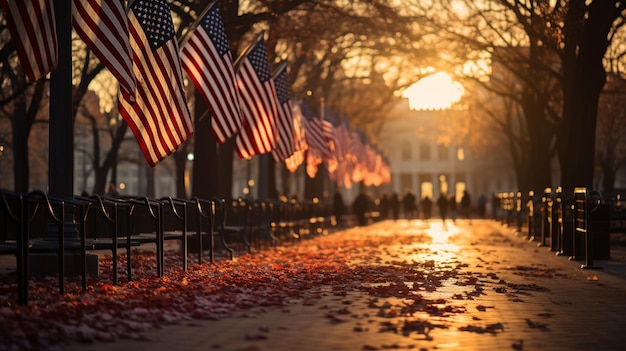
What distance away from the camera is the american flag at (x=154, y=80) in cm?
1720

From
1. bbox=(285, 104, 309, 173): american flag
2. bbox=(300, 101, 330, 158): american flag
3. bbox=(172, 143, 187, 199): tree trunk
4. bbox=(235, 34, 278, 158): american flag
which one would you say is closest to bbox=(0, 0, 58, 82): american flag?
bbox=(235, 34, 278, 158): american flag

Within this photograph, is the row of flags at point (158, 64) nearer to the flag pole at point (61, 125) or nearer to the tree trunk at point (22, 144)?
the flag pole at point (61, 125)

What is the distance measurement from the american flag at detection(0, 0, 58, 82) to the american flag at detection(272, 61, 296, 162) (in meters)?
16.5

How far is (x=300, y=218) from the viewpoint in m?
37.8

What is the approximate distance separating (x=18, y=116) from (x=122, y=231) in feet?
59.6

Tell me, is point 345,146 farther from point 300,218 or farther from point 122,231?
point 122,231

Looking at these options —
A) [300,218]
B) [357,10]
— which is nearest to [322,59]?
[357,10]

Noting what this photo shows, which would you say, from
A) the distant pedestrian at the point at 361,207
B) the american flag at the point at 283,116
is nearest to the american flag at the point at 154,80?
the american flag at the point at 283,116

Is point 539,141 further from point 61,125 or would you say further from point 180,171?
point 61,125

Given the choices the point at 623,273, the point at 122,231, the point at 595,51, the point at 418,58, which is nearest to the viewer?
the point at 122,231

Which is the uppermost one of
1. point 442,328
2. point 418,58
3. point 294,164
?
point 418,58

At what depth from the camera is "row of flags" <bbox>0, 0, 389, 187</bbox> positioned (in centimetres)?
1353

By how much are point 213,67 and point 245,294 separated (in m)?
7.93

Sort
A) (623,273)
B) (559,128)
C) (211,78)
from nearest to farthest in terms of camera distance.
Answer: (623,273) < (211,78) < (559,128)
